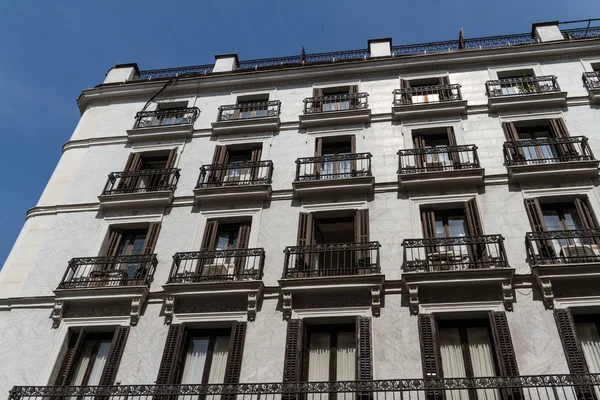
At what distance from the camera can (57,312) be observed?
14070 millimetres

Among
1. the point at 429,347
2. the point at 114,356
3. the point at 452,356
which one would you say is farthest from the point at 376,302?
the point at 114,356

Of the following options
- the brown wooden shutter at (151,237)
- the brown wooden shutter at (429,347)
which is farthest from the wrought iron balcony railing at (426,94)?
the brown wooden shutter at (151,237)

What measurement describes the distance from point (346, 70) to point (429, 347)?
11.9 m

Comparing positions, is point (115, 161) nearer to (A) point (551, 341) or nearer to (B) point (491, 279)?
(B) point (491, 279)

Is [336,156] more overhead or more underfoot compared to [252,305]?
more overhead

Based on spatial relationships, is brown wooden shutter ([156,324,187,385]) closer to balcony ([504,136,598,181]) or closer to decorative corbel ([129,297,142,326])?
decorative corbel ([129,297,142,326])

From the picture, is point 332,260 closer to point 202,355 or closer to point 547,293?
point 202,355

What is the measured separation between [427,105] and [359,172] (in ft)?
12.7

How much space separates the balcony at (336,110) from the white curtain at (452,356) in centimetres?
825

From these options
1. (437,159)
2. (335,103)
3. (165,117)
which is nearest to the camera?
(437,159)

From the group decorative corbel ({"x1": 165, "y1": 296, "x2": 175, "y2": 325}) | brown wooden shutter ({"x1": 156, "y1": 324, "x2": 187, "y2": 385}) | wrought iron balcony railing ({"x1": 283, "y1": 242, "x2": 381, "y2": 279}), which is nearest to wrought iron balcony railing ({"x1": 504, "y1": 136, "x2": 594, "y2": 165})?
wrought iron balcony railing ({"x1": 283, "y1": 242, "x2": 381, "y2": 279})

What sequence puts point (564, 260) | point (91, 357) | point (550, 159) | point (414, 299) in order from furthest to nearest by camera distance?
point (550, 159) < point (91, 357) < point (564, 260) < point (414, 299)

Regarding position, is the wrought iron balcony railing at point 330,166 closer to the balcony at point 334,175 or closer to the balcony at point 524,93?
the balcony at point 334,175

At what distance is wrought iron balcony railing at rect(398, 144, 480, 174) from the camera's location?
15781 millimetres
